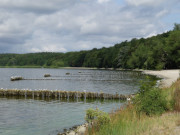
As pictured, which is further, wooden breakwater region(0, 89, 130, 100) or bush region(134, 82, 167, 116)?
wooden breakwater region(0, 89, 130, 100)

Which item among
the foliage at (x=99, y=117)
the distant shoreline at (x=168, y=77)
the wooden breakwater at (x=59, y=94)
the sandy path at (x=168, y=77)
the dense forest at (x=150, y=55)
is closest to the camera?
the foliage at (x=99, y=117)

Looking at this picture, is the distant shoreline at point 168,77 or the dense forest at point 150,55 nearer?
the distant shoreline at point 168,77

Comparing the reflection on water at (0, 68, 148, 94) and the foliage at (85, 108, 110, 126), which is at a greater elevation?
the foliage at (85, 108, 110, 126)

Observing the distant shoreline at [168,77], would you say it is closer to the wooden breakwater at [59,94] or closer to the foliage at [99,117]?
the wooden breakwater at [59,94]

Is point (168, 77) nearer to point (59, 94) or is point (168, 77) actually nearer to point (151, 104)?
point (59, 94)

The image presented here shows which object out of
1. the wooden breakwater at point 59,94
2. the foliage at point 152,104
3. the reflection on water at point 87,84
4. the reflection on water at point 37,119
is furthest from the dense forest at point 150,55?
the foliage at point 152,104

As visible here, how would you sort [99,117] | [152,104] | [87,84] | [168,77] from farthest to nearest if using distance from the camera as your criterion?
[168,77]
[87,84]
[152,104]
[99,117]

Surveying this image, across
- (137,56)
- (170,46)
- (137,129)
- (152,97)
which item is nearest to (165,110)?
(152,97)

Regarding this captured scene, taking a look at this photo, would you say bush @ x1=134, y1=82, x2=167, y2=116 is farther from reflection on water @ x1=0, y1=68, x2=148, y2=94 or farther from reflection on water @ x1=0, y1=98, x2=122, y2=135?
reflection on water @ x1=0, y1=68, x2=148, y2=94

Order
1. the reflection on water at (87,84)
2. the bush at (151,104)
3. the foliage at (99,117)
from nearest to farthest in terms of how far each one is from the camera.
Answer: the foliage at (99,117)
the bush at (151,104)
the reflection on water at (87,84)

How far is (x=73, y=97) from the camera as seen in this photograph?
33.8 metres

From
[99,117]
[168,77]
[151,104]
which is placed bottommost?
[168,77]

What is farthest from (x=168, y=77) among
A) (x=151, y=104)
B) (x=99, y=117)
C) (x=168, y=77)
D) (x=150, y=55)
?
(x=99, y=117)

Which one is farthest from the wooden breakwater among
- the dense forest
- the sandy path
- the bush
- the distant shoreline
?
the dense forest
